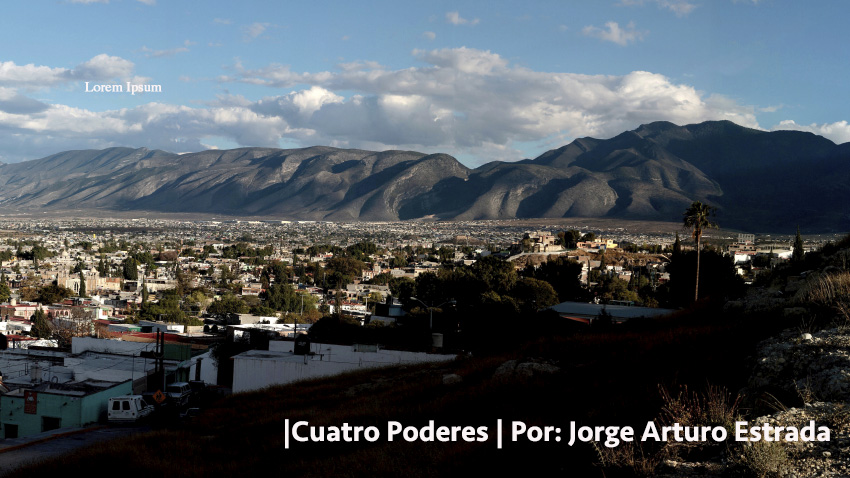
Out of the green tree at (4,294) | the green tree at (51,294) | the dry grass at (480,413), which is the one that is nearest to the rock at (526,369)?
the dry grass at (480,413)

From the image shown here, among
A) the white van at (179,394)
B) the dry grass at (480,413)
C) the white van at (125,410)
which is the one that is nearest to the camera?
the dry grass at (480,413)

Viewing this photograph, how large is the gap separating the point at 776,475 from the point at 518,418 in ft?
17.9

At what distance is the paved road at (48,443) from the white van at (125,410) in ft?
3.98

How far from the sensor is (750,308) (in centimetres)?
1833

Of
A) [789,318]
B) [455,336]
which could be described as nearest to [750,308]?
[789,318]

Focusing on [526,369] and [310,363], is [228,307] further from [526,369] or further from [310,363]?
[526,369]

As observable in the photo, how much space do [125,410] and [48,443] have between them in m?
5.08

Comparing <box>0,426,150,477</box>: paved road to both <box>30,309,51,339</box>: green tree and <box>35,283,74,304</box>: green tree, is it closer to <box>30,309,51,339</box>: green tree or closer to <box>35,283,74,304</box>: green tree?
<box>30,309,51,339</box>: green tree

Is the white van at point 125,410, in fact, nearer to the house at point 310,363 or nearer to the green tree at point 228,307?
the house at point 310,363

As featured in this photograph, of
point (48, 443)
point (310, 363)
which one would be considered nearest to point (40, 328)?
point (310, 363)

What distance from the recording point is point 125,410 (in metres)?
23.1

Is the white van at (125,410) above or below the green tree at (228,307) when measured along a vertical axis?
above

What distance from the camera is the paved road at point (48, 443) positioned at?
15.5m

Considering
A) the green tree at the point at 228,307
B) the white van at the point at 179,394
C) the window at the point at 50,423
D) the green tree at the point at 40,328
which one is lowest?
the green tree at the point at 228,307
